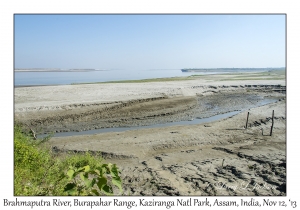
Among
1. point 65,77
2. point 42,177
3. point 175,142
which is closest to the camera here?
point 42,177

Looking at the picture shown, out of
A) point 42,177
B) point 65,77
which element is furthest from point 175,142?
point 65,77

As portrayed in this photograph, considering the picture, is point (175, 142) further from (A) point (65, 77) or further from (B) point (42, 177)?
(A) point (65, 77)

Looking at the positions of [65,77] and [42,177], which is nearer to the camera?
[42,177]

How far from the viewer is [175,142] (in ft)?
49.4

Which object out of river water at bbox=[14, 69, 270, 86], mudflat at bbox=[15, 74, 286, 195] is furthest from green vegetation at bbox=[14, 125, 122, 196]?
river water at bbox=[14, 69, 270, 86]

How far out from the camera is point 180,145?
1477 centimetres

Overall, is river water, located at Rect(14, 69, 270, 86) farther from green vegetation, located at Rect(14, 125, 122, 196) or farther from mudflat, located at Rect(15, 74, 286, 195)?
green vegetation, located at Rect(14, 125, 122, 196)

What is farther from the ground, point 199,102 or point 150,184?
point 199,102

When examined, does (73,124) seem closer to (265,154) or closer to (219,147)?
(219,147)
